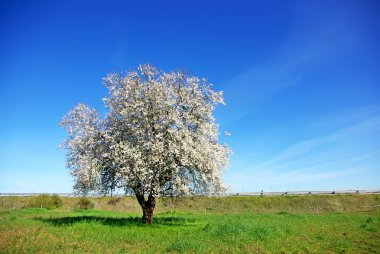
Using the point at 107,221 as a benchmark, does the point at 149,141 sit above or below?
above

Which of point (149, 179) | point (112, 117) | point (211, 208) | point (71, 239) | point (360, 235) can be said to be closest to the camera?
point (71, 239)

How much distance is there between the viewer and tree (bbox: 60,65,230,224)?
3325 cm

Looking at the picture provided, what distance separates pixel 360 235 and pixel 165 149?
63.7 feet

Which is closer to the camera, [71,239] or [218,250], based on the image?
[218,250]

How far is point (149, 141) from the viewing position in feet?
111

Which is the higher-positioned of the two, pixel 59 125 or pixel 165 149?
pixel 59 125

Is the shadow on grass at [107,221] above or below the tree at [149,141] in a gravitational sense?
below

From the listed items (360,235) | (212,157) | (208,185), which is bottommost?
(360,235)

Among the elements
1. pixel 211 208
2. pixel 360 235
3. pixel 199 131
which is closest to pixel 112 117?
pixel 199 131

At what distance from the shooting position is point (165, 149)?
33781mm

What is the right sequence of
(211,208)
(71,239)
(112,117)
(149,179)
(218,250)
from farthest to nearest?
(211,208)
(112,117)
(149,179)
(71,239)
(218,250)

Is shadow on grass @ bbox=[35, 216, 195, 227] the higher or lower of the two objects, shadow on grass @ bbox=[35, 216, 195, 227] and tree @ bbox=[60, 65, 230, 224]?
the lower

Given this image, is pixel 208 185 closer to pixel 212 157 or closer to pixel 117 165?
pixel 212 157

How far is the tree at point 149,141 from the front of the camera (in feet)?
109
